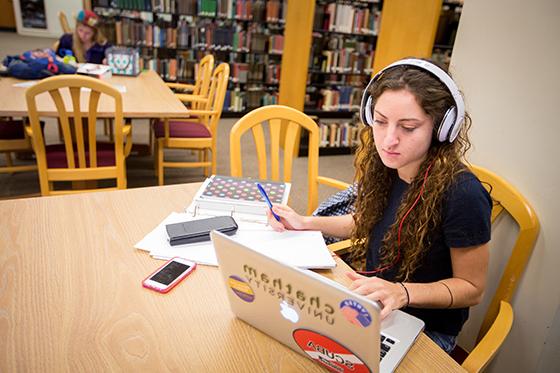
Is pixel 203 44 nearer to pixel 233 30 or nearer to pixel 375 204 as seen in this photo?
pixel 233 30

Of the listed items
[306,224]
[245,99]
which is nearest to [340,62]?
[245,99]

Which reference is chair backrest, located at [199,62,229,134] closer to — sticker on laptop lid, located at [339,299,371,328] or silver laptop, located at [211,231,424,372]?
silver laptop, located at [211,231,424,372]

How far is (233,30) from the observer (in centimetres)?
518

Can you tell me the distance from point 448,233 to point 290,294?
532 mm

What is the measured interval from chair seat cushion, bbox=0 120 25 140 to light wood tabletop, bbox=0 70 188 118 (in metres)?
0.28

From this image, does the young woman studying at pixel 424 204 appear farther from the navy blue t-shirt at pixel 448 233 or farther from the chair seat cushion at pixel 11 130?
the chair seat cushion at pixel 11 130

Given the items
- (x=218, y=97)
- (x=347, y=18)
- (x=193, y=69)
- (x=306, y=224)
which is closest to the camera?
(x=306, y=224)

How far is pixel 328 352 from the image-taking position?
2.23 feet

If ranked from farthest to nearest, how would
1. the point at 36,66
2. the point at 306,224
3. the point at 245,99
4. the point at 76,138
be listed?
1. the point at 245,99
2. the point at 36,66
3. the point at 76,138
4. the point at 306,224

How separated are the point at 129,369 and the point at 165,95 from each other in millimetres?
2503

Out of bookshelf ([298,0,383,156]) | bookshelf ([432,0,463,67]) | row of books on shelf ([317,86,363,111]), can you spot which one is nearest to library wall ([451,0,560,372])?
bookshelf ([432,0,463,67])

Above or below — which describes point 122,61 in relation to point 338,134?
above

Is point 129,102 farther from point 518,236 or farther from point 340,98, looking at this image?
point 340,98

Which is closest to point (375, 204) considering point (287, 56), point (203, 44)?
point (287, 56)
